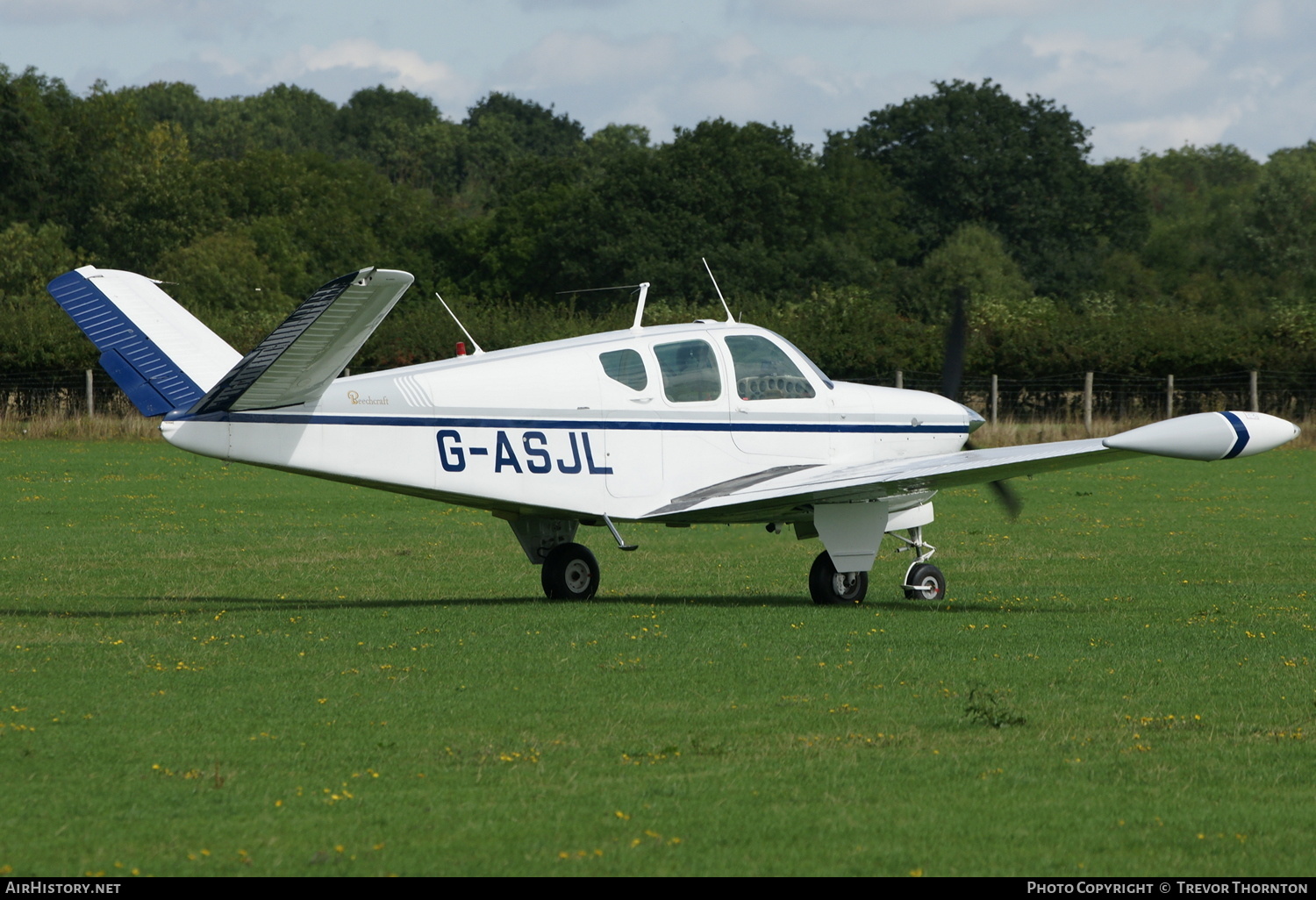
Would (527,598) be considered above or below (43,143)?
below

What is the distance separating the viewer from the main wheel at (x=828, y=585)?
14.7 m

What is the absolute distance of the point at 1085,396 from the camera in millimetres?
45062

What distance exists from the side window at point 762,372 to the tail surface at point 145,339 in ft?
15.4

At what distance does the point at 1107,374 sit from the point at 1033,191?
4131cm

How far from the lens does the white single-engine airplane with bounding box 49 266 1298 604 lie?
41.2 ft

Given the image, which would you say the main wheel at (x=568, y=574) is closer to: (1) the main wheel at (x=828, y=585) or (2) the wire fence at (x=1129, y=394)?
(1) the main wheel at (x=828, y=585)

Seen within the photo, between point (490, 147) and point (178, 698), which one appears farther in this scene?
point (490, 147)

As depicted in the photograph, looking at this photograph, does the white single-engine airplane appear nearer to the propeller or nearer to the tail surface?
the tail surface

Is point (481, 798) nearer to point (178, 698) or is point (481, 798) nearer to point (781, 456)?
point (178, 698)

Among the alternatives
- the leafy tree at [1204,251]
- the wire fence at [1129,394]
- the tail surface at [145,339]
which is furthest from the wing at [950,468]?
the leafy tree at [1204,251]

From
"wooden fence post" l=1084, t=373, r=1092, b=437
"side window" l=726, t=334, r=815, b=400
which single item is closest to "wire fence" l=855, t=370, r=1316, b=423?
"wooden fence post" l=1084, t=373, r=1092, b=437

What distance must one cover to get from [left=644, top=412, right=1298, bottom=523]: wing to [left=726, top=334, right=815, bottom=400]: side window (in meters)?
0.75

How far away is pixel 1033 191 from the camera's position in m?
86.5

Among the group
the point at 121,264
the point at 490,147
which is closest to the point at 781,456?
the point at 121,264
